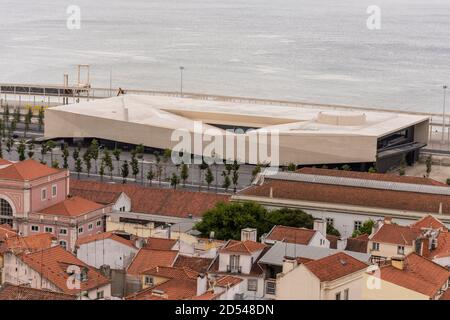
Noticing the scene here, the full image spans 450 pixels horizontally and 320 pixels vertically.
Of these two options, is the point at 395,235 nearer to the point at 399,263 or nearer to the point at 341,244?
the point at 341,244

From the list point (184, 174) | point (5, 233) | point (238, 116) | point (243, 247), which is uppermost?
point (238, 116)

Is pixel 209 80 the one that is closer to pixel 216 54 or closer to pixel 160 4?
pixel 216 54

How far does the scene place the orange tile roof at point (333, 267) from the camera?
28.8 ft

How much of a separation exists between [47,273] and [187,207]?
22.8 ft

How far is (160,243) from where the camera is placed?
499 inches

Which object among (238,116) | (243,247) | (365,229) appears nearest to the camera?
(243,247)

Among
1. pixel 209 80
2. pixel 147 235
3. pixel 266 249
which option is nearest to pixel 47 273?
pixel 266 249

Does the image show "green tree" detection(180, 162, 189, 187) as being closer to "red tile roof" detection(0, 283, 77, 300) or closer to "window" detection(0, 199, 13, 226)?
"window" detection(0, 199, 13, 226)

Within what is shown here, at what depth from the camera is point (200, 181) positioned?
2222 centimetres

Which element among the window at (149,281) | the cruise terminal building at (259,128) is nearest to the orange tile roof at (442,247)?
the window at (149,281)

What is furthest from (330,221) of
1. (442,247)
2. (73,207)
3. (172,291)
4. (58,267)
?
(172,291)

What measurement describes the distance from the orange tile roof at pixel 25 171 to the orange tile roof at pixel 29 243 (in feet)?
9.78

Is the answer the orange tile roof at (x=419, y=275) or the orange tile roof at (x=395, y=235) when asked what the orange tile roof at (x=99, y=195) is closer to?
the orange tile roof at (x=395, y=235)

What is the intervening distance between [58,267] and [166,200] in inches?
276
